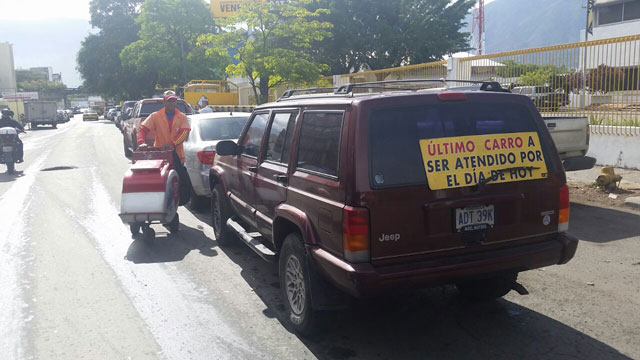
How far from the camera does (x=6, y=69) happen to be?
100125 mm

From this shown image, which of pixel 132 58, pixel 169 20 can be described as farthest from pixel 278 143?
pixel 132 58

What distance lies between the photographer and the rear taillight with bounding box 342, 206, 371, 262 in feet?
11.4

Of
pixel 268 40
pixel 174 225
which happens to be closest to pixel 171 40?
pixel 268 40

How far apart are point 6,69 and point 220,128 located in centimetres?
10812

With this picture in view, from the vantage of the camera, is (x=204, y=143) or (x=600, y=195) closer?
(x=204, y=143)

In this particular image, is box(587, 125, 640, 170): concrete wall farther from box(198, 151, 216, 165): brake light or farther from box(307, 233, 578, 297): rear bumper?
box(198, 151, 216, 165): brake light

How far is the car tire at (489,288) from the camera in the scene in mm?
4551

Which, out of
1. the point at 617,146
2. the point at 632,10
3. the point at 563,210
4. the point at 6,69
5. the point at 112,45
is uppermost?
the point at 6,69

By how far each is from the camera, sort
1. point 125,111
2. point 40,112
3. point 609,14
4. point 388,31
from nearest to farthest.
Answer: point 125,111, point 388,31, point 609,14, point 40,112

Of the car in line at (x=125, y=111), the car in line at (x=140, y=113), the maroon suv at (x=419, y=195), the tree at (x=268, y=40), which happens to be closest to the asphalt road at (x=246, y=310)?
the maroon suv at (x=419, y=195)

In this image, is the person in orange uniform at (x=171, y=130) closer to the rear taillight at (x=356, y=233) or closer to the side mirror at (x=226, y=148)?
the side mirror at (x=226, y=148)

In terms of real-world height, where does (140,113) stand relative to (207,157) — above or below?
above

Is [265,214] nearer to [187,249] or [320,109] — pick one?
[320,109]

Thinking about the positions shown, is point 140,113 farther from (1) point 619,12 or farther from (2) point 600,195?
(1) point 619,12
